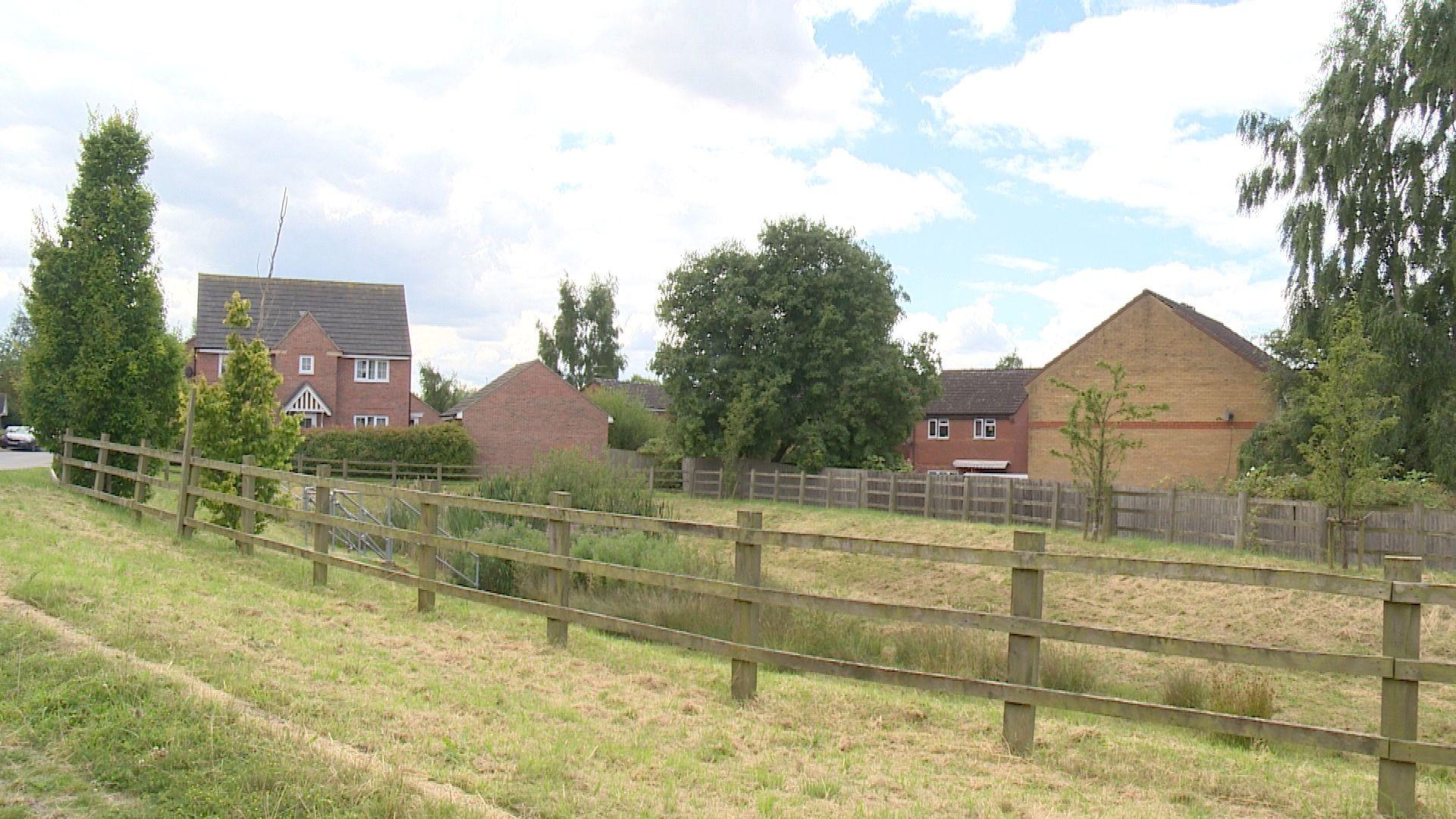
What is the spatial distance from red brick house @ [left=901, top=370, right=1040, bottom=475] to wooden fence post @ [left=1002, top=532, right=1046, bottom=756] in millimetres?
50710

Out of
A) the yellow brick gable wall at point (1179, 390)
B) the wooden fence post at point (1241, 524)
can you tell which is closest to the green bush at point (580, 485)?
the wooden fence post at point (1241, 524)

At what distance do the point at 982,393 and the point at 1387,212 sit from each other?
28.5m

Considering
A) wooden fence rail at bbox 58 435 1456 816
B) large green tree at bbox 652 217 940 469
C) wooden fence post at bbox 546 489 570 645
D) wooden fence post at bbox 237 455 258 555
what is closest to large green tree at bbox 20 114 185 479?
wooden fence post at bbox 237 455 258 555

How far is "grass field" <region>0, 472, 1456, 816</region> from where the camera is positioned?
519 centimetres

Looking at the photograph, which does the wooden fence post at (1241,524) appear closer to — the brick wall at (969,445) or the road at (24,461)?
the road at (24,461)

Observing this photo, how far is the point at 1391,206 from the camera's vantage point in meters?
32.3

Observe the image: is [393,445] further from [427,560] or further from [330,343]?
[427,560]

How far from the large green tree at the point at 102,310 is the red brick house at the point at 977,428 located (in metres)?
42.4

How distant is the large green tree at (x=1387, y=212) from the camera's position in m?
30.9

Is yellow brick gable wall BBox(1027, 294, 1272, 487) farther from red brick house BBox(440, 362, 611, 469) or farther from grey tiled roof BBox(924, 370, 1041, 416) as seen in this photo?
red brick house BBox(440, 362, 611, 469)

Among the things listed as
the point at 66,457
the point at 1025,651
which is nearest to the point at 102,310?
the point at 66,457

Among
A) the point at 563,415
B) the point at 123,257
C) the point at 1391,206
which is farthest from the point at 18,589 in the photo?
the point at 563,415

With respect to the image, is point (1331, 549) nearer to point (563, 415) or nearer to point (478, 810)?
point (478, 810)

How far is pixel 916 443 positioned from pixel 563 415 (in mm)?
19321
